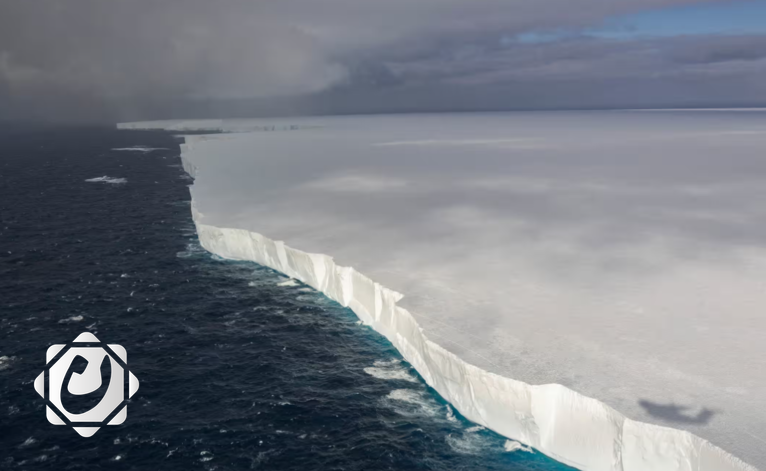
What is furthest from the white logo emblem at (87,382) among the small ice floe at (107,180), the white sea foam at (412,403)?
the small ice floe at (107,180)

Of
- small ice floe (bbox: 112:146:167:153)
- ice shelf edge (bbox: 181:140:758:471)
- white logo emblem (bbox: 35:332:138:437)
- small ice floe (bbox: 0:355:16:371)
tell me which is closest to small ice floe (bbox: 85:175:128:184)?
small ice floe (bbox: 112:146:167:153)

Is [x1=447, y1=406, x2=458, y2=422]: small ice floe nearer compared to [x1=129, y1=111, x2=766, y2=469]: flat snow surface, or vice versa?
[x1=129, y1=111, x2=766, y2=469]: flat snow surface

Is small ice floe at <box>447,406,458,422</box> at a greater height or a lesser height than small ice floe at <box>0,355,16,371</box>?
lesser

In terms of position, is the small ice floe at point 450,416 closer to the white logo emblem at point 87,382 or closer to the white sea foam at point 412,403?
the white sea foam at point 412,403

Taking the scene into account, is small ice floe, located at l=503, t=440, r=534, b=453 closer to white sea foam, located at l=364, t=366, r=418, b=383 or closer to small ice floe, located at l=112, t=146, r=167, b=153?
white sea foam, located at l=364, t=366, r=418, b=383

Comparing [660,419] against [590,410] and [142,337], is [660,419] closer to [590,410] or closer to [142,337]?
[590,410]

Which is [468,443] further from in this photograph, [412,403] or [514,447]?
[412,403]

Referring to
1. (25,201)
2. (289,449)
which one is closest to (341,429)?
(289,449)
